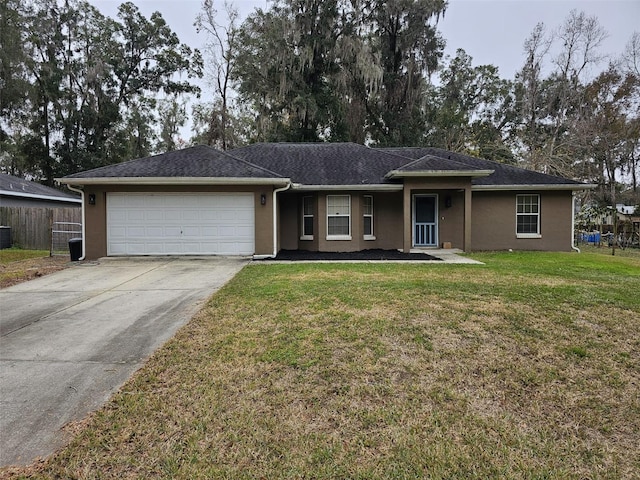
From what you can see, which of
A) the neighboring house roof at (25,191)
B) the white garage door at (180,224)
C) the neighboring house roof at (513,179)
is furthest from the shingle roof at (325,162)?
the neighboring house roof at (25,191)

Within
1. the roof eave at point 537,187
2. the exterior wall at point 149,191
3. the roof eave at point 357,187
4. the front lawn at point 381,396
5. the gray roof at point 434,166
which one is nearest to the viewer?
the front lawn at point 381,396

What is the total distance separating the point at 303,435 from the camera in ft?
7.99

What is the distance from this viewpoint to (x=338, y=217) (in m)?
12.8

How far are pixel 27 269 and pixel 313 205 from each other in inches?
325

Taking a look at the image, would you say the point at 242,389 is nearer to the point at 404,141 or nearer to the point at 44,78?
the point at 404,141

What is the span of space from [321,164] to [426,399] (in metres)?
11.9

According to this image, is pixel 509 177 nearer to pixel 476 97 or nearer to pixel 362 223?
pixel 362 223

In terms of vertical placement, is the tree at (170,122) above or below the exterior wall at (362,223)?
above

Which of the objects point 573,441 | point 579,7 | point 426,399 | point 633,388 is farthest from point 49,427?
point 579,7

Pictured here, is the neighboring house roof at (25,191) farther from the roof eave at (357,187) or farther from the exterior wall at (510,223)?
the exterior wall at (510,223)

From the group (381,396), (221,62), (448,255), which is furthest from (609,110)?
(381,396)

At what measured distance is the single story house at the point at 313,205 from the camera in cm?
1080

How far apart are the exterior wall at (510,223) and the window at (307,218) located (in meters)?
5.83

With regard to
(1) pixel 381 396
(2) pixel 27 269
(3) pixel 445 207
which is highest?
(3) pixel 445 207
